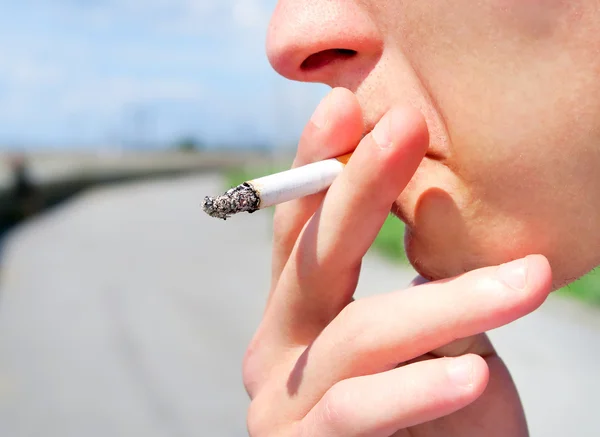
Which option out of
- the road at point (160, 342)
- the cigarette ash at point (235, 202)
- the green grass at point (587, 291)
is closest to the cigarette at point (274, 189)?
the cigarette ash at point (235, 202)

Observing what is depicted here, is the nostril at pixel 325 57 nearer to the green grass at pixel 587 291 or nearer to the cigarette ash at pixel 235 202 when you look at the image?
the cigarette ash at pixel 235 202

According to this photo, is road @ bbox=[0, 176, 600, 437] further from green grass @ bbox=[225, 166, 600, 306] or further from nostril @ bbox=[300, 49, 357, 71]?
nostril @ bbox=[300, 49, 357, 71]

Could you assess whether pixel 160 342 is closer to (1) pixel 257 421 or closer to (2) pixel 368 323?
(1) pixel 257 421

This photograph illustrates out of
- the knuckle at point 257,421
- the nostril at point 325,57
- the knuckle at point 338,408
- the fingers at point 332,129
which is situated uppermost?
the nostril at point 325,57

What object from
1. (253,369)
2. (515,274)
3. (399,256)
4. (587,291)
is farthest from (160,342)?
(515,274)

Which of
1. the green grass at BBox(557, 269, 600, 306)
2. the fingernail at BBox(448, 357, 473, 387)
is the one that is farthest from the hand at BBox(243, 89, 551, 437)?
the green grass at BBox(557, 269, 600, 306)

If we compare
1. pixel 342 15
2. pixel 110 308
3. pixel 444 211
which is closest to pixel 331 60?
pixel 342 15
